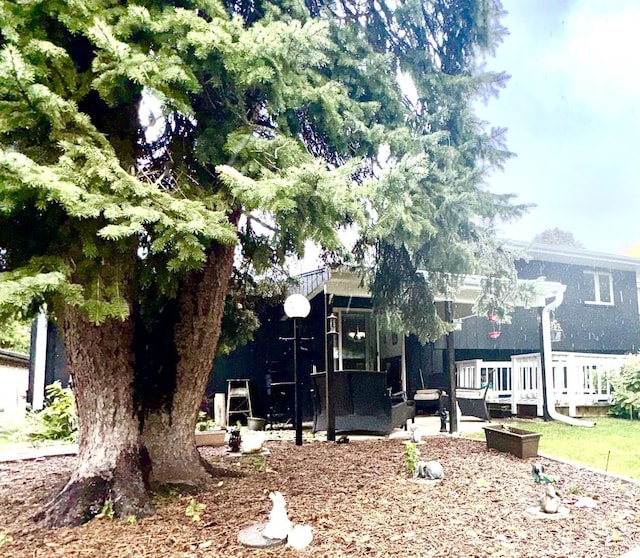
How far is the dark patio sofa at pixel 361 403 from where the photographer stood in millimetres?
7137

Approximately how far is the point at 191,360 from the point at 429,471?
7.25 ft

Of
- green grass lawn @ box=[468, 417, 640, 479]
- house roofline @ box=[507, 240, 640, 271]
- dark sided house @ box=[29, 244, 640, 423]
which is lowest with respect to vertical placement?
green grass lawn @ box=[468, 417, 640, 479]

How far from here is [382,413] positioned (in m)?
7.23

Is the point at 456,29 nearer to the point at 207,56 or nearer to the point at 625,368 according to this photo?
the point at 207,56

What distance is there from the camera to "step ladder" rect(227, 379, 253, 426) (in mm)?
8984

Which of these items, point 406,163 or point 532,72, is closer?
point 406,163

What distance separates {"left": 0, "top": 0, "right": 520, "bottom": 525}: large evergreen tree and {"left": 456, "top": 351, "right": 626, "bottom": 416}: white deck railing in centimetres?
517

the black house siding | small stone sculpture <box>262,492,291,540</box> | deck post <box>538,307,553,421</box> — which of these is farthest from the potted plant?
the black house siding

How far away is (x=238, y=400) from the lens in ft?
30.7

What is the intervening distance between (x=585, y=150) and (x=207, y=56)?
46823 mm

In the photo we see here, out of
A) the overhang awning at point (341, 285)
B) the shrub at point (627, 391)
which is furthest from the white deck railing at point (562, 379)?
the overhang awning at point (341, 285)

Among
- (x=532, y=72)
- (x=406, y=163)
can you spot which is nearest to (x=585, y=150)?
(x=532, y=72)

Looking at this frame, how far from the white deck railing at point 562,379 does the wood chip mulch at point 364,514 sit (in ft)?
15.3

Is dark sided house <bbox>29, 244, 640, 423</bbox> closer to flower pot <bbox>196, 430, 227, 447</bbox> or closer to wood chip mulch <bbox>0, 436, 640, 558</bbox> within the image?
flower pot <bbox>196, 430, 227, 447</bbox>
